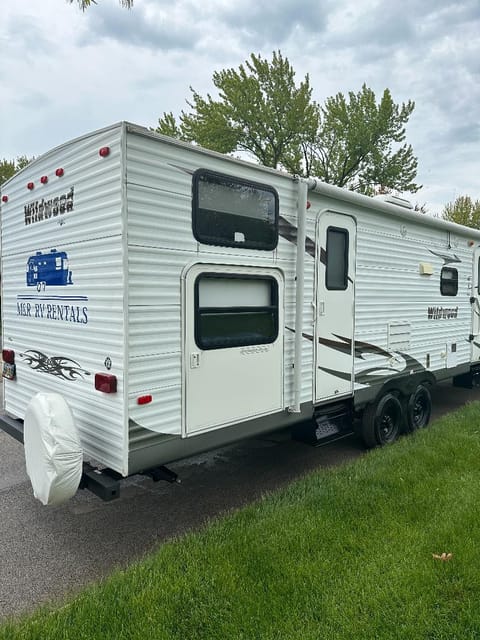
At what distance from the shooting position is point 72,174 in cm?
357

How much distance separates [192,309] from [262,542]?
1705 mm

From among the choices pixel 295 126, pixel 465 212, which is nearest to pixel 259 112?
pixel 295 126

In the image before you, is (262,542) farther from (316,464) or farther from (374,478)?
(316,464)

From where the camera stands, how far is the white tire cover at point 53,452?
300 cm

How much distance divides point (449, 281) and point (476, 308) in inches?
48.8

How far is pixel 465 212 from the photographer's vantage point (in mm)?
29250

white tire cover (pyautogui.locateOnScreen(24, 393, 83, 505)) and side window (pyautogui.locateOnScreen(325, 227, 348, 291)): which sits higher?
side window (pyautogui.locateOnScreen(325, 227, 348, 291))

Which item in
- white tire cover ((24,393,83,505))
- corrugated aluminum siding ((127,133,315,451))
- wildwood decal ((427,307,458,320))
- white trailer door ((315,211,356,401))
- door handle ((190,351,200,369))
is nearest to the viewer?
white tire cover ((24,393,83,505))

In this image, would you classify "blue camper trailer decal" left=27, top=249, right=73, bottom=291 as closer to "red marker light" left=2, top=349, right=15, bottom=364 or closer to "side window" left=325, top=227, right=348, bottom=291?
"red marker light" left=2, top=349, right=15, bottom=364

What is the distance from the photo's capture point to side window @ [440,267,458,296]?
22.4 ft

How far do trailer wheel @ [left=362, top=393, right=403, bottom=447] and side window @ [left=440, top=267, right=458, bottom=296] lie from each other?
1.96 metres

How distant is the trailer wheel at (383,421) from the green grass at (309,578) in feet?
4.46

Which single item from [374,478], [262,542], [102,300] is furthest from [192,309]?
[374,478]

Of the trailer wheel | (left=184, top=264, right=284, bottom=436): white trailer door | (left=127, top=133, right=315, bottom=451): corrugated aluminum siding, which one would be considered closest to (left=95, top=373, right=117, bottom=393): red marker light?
(left=127, top=133, right=315, bottom=451): corrugated aluminum siding
